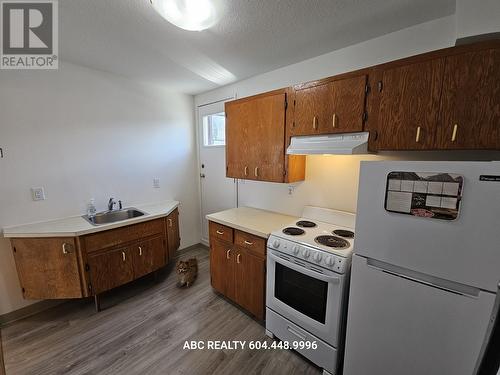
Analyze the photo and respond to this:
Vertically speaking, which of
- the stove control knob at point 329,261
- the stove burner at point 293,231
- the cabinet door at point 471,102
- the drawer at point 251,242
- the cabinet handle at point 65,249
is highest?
the cabinet door at point 471,102

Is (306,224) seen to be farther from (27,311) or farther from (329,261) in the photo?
(27,311)

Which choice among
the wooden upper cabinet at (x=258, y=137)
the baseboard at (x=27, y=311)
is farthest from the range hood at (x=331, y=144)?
the baseboard at (x=27, y=311)

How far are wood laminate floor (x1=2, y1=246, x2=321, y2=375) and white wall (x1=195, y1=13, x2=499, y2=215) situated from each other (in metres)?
1.27

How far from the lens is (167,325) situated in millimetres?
1919

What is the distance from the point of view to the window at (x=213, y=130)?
3.05 meters

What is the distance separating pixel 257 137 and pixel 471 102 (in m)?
1.47

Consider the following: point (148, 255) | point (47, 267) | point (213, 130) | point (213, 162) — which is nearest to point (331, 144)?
point (213, 162)

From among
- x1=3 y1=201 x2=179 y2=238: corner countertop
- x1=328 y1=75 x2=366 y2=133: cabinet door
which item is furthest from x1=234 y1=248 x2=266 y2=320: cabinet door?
x1=328 y1=75 x2=366 y2=133: cabinet door

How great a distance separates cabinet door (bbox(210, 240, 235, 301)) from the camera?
6.77 ft

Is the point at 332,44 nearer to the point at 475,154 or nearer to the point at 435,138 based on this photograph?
the point at 435,138

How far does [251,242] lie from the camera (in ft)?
6.09

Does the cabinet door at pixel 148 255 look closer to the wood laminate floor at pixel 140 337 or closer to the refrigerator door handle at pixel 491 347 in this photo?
the wood laminate floor at pixel 140 337

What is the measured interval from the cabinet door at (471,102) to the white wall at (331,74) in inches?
13.2

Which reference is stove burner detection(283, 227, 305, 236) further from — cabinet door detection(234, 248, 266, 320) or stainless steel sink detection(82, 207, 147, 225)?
stainless steel sink detection(82, 207, 147, 225)
